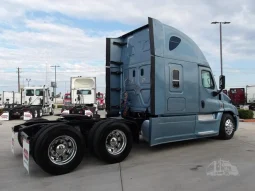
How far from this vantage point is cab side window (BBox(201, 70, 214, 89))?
8.40 meters

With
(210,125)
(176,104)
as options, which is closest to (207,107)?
(210,125)

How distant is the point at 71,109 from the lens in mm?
20484

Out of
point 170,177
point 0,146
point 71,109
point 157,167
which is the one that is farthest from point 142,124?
point 71,109

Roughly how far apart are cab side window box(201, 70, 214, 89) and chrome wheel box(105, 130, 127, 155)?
340 cm

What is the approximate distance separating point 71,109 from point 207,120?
13.8 metres

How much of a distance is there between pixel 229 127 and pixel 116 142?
4.70 metres

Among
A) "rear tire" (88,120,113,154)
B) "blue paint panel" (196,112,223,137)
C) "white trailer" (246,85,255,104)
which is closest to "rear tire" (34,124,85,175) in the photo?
"rear tire" (88,120,113,154)

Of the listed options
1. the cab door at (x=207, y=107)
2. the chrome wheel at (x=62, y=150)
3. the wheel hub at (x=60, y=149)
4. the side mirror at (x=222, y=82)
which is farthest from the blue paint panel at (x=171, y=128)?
the wheel hub at (x=60, y=149)

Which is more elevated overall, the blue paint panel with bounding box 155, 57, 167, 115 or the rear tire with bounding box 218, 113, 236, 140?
the blue paint panel with bounding box 155, 57, 167, 115

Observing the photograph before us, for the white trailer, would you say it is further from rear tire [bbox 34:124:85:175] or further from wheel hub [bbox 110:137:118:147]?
rear tire [bbox 34:124:85:175]

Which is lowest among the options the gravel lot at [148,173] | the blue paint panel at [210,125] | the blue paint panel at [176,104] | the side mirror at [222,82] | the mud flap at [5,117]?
the gravel lot at [148,173]

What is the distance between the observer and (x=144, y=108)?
772 cm

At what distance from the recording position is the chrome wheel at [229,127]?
30.1 feet

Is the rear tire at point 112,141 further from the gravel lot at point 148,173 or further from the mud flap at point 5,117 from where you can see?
the mud flap at point 5,117
